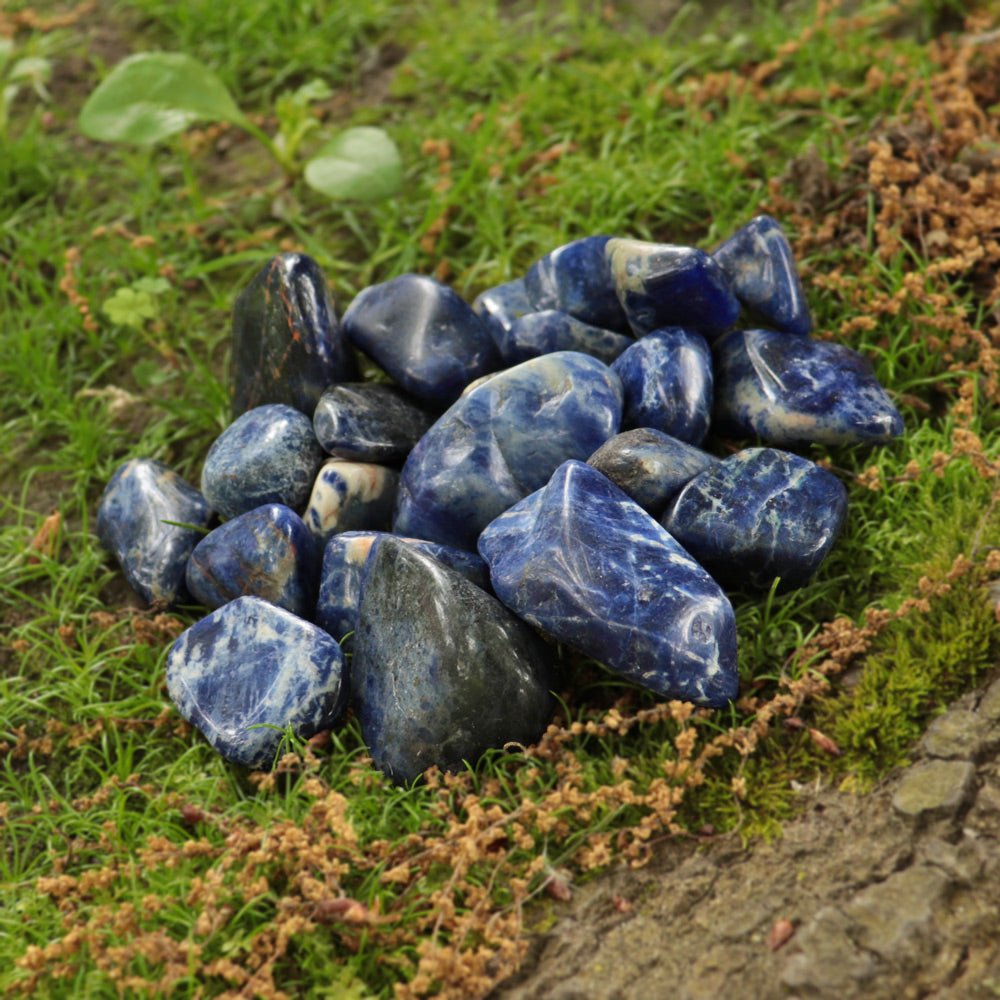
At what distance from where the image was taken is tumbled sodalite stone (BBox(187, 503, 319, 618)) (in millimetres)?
2537

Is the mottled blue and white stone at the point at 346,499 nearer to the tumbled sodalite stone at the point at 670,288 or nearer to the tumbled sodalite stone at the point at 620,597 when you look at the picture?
the tumbled sodalite stone at the point at 620,597

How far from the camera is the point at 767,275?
2785 mm

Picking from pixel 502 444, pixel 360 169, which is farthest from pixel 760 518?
pixel 360 169

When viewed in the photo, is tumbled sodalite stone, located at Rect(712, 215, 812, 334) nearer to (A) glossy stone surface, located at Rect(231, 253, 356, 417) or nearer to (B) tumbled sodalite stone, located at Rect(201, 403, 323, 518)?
(A) glossy stone surface, located at Rect(231, 253, 356, 417)

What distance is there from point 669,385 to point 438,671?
0.84 m

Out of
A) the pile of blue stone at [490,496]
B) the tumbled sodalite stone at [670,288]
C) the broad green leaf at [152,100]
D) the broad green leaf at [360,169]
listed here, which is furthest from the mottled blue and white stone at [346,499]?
the broad green leaf at [152,100]

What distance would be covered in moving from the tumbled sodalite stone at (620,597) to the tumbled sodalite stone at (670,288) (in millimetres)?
578

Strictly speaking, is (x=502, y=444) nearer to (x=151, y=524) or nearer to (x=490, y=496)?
(x=490, y=496)

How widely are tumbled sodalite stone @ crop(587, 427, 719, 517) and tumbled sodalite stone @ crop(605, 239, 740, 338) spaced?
35cm

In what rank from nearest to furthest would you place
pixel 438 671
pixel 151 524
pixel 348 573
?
pixel 438 671 → pixel 348 573 → pixel 151 524

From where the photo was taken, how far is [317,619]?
2.56 meters

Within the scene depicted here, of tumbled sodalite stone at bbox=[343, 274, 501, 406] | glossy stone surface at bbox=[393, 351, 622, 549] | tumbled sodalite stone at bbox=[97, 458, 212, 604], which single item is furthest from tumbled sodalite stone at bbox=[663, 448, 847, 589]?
tumbled sodalite stone at bbox=[97, 458, 212, 604]

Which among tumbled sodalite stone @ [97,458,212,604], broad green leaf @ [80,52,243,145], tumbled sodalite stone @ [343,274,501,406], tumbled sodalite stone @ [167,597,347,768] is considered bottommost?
tumbled sodalite stone @ [167,597,347,768]

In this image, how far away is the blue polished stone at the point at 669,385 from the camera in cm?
261
